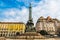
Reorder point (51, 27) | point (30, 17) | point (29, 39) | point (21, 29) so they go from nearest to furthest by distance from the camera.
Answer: point (29, 39) → point (30, 17) → point (21, 29) → point (51, 27)

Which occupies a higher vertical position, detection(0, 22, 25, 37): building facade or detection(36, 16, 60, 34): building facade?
detection(36, 16, 60, 34): building facade

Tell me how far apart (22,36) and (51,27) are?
139 meters

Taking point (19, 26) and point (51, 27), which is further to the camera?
point (51, 27)

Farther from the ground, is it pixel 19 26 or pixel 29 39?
pixel 19 26

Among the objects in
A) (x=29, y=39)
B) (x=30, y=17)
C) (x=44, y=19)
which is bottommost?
(x=29, y=39)

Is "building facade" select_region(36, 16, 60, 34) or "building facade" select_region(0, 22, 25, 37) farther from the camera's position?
"building facade" select_region(36, 16, 60, 34)

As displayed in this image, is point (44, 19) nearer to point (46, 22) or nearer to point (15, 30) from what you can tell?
point (46, 22)

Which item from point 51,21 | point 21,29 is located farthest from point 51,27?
point 21,29

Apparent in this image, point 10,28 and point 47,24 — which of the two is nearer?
point 10,28

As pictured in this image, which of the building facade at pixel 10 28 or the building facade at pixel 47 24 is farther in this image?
Answer: the building facade at pixel 47 24

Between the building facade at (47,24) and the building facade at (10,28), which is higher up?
the building facade at (47,24)

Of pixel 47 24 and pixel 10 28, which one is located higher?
pixel 47 24

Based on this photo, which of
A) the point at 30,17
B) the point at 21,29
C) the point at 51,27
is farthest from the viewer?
the point at 51,27

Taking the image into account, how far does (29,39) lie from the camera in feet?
172
